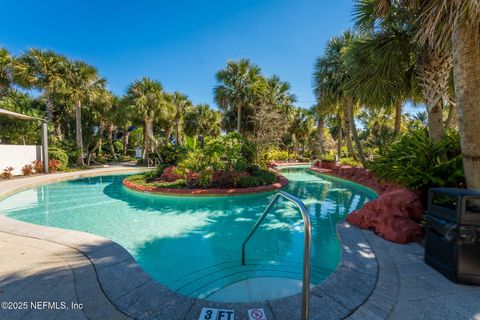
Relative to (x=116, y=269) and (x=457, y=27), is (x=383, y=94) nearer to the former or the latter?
(x=457, y=27)

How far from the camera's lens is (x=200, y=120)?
28141 mm

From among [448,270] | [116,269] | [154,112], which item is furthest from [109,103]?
[448,270]

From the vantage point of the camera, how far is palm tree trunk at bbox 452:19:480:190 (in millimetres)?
3760

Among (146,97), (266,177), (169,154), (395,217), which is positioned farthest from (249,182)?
(146,97)

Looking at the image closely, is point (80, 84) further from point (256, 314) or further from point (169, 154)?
point (256, 314)

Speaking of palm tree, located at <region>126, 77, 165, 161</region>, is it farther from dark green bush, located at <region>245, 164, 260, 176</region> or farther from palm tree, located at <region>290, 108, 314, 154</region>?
palm tree, located at <region>290, 108, 314, 154</region>

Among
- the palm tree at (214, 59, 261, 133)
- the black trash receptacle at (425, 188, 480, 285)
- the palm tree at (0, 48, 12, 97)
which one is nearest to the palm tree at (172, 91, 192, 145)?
the palm tree at (214, 59, 261, 133)

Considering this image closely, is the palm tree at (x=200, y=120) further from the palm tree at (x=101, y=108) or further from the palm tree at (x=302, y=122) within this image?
the palm tree at (x=302, y=122)

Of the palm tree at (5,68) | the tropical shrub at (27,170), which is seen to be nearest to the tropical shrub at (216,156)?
the tropical shrub at (27,170)

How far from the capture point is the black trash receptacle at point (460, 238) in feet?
8.34

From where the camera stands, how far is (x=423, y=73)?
6.47m

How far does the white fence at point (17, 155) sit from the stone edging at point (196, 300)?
1491 centimetres

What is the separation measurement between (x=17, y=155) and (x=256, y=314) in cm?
1895

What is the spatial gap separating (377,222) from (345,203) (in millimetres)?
4279
